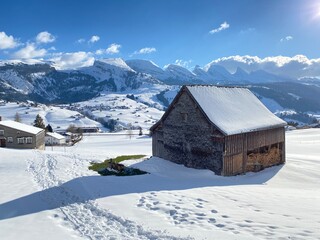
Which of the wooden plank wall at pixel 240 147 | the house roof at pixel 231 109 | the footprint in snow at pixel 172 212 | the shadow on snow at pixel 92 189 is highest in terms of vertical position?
the house roof at pixel 231 109

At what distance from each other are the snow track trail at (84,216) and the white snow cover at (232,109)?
14.2 m

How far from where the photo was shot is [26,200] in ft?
62.3

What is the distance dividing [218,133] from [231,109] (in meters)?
5.14

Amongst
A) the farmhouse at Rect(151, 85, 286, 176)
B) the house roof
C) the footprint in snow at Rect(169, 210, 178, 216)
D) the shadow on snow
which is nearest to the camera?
the footprint in snow at Rect(169, 210, 178, 216)

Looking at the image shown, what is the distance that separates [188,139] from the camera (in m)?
33.5

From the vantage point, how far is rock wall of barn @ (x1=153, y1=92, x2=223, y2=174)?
31.1 meters

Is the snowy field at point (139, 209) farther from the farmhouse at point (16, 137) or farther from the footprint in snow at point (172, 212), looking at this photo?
the farmhouse at point (16, 137)

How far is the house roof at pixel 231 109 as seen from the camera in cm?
3184

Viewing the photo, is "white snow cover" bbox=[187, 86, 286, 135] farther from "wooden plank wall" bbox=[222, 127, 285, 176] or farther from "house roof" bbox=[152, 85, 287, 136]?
"wooden plank wall" bbox=[222, 127, 285, 176]

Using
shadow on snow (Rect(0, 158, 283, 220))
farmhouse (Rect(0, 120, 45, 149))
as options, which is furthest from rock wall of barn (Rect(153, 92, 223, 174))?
farmhouse (Rect(0, 120, 45, 149))

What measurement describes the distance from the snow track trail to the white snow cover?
14220 mm

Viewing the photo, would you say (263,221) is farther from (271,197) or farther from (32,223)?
(32,223)

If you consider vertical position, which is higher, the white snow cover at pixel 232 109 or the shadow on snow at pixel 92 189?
the white snow cover at pixel 232 109

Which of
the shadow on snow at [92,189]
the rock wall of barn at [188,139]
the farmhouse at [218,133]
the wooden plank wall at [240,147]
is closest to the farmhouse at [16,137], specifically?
the farmhouse at [218,133]
